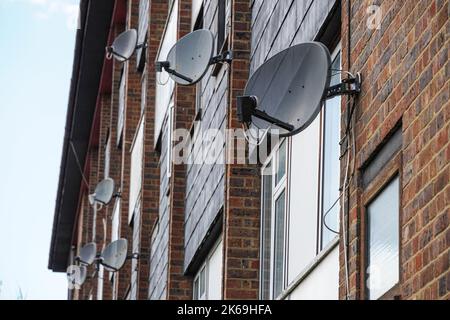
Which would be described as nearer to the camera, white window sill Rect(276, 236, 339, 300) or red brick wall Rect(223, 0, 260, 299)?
white window sill Rect(276, 236, 339, 300)

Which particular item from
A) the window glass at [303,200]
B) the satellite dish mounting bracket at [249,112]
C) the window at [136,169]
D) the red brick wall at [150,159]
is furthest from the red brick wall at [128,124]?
the satellite dish mounting bracket at [249,112]

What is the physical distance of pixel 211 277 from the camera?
48.8 feet

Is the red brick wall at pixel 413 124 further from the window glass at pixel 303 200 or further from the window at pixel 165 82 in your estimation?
the window at pixel 165 82

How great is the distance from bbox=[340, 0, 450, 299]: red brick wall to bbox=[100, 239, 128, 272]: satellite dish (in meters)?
13.3

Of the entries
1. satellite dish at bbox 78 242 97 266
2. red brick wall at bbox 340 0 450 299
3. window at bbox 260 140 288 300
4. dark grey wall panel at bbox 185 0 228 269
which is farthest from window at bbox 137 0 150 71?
red brick wall at bbox 340 0 450 299

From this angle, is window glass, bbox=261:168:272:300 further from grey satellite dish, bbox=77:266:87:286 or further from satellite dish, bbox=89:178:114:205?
grey satellite dish, bbox=77:266:87:286

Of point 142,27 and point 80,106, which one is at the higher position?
point 80,106

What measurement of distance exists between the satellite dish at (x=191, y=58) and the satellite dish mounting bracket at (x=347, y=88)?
5463mm

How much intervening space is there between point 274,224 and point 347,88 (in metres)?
3.80

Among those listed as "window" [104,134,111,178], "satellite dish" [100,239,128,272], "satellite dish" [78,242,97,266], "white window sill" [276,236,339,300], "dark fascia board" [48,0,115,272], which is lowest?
"white window sill" [276,236,339,300]

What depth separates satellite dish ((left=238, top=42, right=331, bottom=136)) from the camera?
7.87 metres

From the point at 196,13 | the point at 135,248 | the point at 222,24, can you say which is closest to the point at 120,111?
the point at 135,248

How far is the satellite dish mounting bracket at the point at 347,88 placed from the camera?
7.80 m

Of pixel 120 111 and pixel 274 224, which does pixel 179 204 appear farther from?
pixel 120 111
